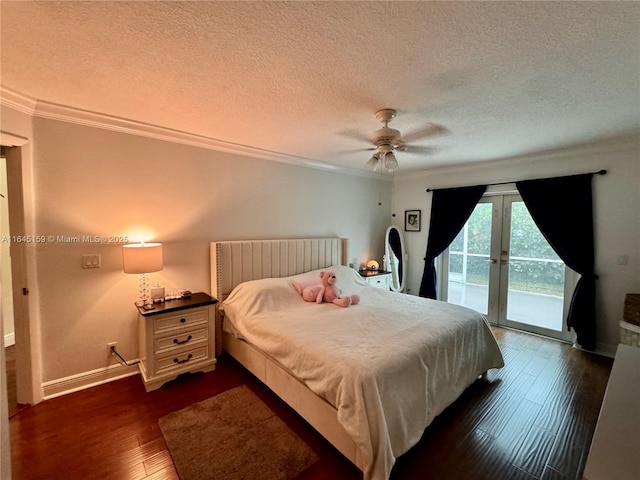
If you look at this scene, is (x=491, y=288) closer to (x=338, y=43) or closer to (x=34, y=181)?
(x=338, y=43)

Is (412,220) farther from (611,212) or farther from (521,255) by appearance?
(611,212)

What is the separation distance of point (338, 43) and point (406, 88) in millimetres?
652

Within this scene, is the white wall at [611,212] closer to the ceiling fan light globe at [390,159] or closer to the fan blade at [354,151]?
the fan blade at [354,151]

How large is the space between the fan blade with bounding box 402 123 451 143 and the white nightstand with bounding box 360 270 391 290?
7.05 ft

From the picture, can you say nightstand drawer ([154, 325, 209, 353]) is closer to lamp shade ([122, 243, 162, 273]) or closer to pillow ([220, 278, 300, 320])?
pillow ([220, 278, 300, 320])

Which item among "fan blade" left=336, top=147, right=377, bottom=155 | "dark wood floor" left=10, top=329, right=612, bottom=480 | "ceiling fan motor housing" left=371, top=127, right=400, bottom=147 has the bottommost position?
"dark wood floor" left=10, top=329, right=612, bottom=480

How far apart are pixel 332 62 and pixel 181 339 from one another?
8.53 ft

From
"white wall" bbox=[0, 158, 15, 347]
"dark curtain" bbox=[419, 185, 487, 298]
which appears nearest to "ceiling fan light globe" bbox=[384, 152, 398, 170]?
"dark curtain" bbox=[419, 185, 487, 298]

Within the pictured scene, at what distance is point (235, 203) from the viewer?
10.4 ft

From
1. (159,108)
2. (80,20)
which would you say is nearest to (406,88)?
(80,20)

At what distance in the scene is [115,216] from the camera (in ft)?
8.03

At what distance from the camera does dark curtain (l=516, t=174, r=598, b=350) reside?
308cm

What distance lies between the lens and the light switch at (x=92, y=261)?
2.32 m

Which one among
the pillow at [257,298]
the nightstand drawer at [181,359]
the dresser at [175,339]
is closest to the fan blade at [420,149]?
the pillow at [257,298]
